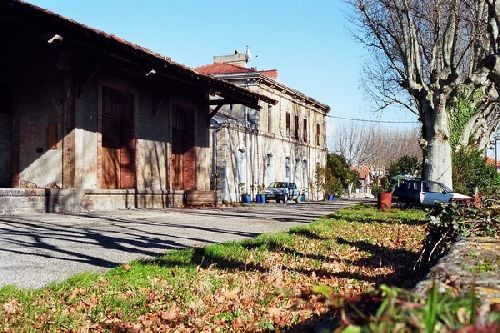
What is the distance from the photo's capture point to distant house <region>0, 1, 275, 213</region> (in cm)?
1356

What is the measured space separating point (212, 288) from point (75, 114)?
37.4 feet

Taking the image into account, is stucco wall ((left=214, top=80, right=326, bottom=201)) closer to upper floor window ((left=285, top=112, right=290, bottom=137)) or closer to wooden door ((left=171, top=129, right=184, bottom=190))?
upper floor window ((left=285, top=112, right=290, bottom=137))

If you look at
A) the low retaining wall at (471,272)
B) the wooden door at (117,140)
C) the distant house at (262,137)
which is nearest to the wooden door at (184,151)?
the wooden door at (117,140)

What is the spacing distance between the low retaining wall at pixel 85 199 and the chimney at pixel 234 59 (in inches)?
791

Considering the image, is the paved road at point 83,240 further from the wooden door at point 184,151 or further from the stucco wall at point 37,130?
the wooden door at point 184,151

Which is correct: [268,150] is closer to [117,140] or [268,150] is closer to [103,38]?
[117,140]

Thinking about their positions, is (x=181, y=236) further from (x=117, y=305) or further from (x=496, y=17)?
(x=496, y=17)

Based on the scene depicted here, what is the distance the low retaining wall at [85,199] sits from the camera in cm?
1306

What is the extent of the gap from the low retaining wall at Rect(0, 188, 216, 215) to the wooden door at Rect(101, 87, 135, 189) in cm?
53

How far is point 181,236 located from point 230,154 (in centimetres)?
2149

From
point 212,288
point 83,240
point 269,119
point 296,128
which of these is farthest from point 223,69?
point 212,288

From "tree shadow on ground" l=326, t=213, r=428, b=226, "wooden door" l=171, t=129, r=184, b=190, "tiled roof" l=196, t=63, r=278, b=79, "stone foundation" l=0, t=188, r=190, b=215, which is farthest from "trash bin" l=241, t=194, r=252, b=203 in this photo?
"tree shadow on ground" l=326, t=213, r=428, b=226

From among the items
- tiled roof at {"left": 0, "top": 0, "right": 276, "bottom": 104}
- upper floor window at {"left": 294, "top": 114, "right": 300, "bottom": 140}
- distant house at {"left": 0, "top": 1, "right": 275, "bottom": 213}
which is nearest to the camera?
tiled roof at {"left": 0, "top": 0, "right": 276, "bottom": 104}

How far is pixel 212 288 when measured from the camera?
4.94 metres
